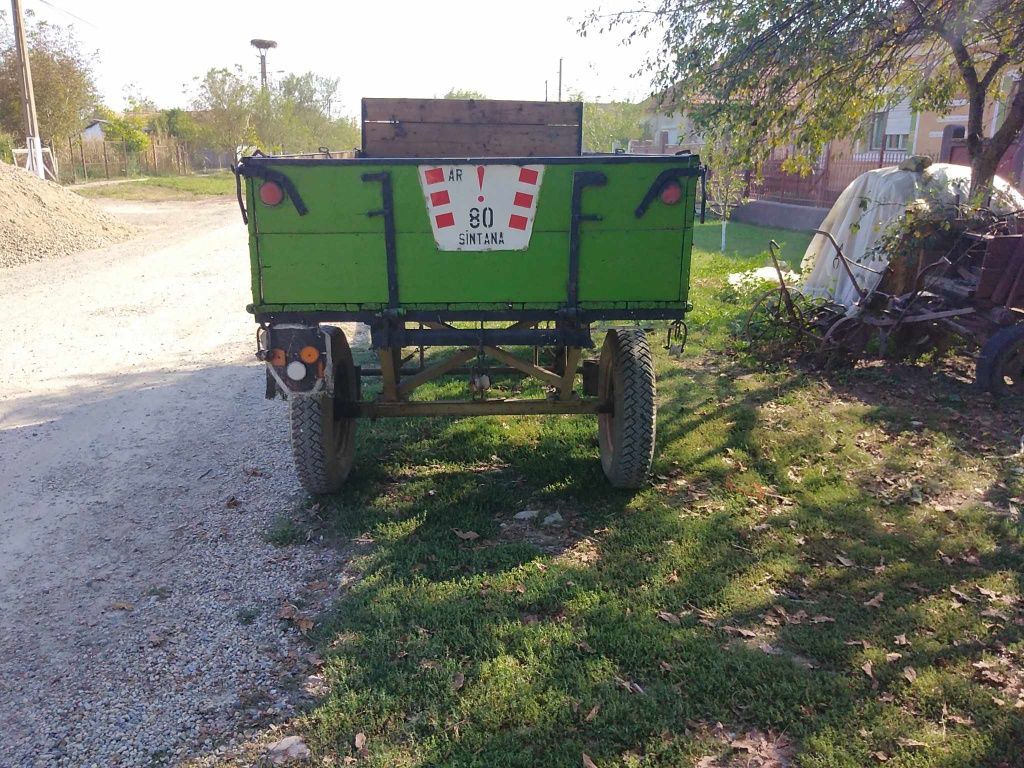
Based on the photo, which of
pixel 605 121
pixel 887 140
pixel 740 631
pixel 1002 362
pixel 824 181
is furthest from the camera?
pixel 605 121

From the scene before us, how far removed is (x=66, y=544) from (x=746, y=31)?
580cm

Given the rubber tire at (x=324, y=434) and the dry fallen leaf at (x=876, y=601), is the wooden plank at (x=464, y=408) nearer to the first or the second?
the rubber tire at (x=324, y=434)

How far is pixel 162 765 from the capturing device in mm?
2873

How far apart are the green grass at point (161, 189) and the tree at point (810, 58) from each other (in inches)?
1206

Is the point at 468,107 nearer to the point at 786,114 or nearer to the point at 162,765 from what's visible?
the point at 786,114

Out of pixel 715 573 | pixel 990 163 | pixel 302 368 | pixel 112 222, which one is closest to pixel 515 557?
pixel 715 573

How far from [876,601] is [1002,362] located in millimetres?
3812

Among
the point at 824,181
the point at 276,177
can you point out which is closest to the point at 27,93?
the point at 824,181

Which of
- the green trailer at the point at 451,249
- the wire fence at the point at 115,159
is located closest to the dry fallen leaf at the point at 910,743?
the green trailer at the point at 451,249

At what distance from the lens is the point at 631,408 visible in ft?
15.7

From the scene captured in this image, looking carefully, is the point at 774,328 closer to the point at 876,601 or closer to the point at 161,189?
the point at 876,601

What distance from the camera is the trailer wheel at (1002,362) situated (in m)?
6.74

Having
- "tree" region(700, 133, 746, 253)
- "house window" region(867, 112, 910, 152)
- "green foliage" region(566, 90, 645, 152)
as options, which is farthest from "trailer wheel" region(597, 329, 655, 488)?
"house window" region(867, 112, 910, 152)

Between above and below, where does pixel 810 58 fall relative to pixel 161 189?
above
